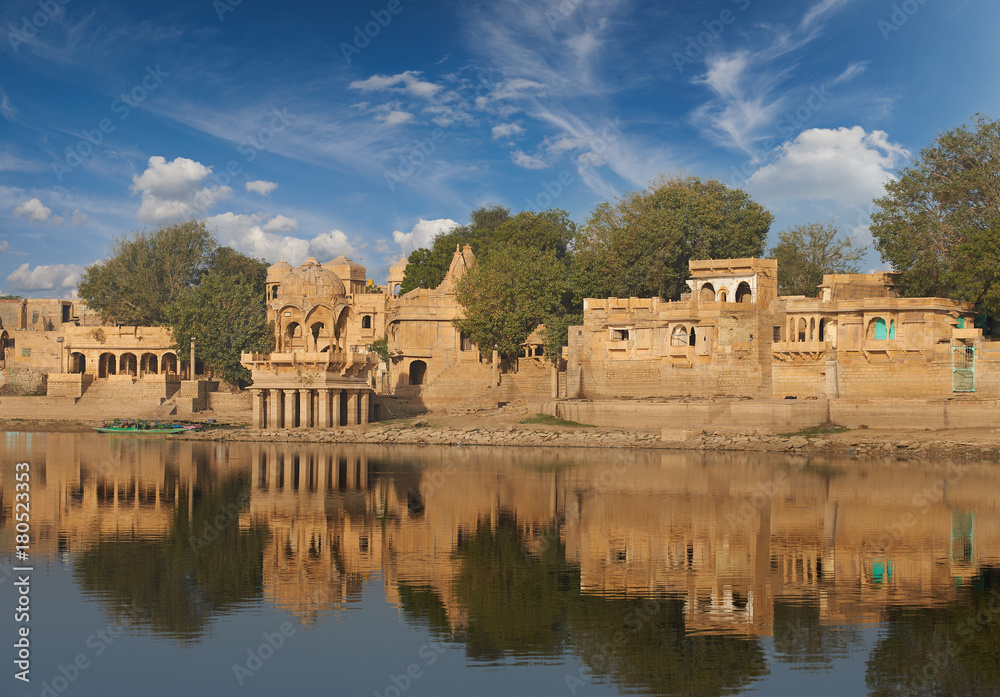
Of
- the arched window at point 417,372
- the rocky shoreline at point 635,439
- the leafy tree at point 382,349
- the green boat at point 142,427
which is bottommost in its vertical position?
the green boat at point 142,427

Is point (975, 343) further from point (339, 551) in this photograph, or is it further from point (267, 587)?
point (267, 587)

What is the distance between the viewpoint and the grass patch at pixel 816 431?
43656mm

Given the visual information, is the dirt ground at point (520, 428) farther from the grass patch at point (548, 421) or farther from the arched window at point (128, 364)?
the arched window at point (128, 364)

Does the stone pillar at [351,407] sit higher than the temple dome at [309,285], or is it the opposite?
the temple dome at [309,285]

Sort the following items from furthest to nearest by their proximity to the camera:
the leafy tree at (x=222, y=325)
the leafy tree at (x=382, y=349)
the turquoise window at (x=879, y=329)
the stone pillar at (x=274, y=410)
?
the leafy tree at (x=382, y=349) < the leafy tree at (x=222, y=325) < the stone pillar at (x=274, y=410) < the turquoise window at (x=879, y=329)

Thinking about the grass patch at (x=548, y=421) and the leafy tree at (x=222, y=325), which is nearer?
the grass patch at (x=548, y=421)

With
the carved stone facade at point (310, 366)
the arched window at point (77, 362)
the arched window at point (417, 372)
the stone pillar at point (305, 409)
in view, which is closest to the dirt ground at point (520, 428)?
the carved stone facade at point (310, 366)

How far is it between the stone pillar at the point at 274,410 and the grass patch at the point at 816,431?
1026 inches

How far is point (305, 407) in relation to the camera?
5244 centimetres

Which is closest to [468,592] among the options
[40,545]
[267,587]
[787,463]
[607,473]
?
[267,587]

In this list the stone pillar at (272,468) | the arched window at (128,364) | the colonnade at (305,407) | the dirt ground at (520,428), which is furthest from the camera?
the arched window at (128,364)

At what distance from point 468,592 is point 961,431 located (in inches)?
1203

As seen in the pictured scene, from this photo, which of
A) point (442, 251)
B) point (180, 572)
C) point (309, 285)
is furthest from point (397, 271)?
point (180, 572)

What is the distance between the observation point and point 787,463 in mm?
38156
